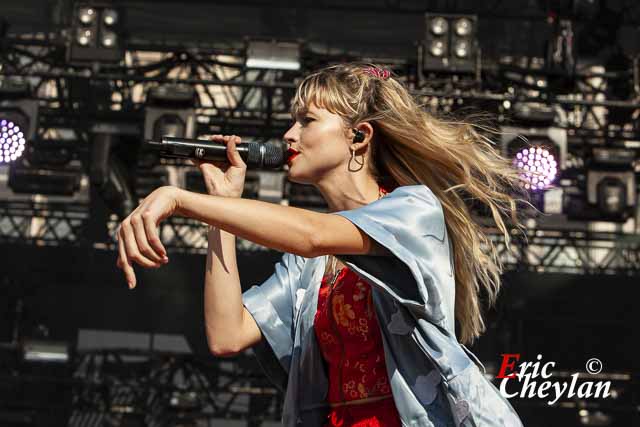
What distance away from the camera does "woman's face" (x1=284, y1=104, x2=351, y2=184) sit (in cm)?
212

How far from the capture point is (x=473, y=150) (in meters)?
2.16

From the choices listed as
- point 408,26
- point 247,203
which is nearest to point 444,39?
point 408,26

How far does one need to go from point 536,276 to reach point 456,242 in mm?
8289

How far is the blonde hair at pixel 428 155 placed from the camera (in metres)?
2.14

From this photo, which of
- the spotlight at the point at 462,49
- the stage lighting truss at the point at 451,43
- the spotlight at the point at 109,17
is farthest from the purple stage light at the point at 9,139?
the spotlight at the point at 462,49

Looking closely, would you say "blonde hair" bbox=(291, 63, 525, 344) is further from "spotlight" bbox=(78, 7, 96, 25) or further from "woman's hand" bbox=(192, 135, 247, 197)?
"spotlight" bbox=(78, 7, 96, 25)

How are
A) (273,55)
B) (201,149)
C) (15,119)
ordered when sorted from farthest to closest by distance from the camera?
(273,55), (15,119), (201,149)

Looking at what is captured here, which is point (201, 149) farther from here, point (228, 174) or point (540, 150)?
point (540, 150)

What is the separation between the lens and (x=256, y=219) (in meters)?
1.69

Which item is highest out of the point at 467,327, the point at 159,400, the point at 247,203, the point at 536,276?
the point at 247,203

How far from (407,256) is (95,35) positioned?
219 inches

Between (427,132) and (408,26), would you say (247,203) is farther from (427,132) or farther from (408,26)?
(408,26)

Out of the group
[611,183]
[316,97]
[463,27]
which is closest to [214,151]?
[316,97]

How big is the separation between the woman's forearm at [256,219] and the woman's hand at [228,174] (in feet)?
1.05
